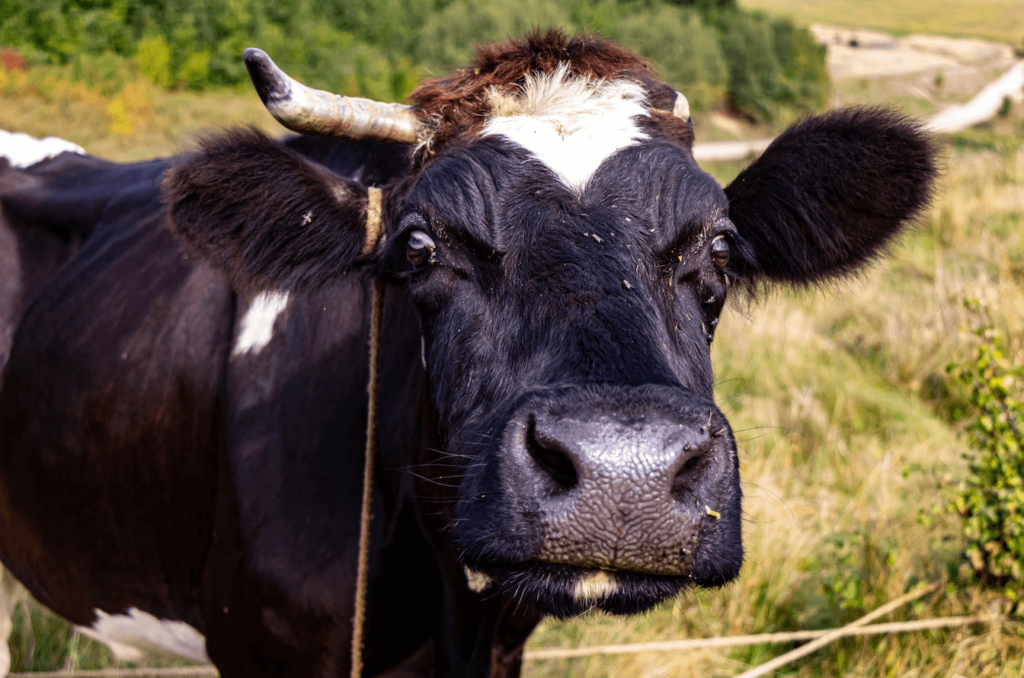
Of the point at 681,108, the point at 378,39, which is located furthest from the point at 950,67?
the point at 681,108

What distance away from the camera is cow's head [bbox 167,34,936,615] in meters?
1.53

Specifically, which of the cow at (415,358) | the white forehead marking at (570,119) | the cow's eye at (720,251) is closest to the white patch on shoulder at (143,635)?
the cow at (415,358)

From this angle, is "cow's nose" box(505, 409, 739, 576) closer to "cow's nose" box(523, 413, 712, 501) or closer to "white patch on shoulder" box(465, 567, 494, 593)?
"cow's nose" box(523, 413, 712, 501)

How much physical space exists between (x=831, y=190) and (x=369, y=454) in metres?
1.69

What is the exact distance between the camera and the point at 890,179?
2439 millimetres

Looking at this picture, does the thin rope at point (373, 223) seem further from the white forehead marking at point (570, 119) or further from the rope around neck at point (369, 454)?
the white forehead marking at point (570, 119)

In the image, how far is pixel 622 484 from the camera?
146 cm

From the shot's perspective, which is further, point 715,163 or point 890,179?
point 715,163

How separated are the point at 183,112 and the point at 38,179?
18.8 m

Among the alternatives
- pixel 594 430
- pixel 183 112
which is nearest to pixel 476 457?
pixel 594 430

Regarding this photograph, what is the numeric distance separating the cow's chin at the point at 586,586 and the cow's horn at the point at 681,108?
1.43 meters

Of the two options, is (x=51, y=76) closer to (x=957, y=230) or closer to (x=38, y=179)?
(x=38, y=179)

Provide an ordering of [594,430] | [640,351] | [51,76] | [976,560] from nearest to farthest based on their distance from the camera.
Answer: [594,430] → [640,351] → [976,560] → [51,76]

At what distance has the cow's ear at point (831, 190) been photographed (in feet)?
7.83
